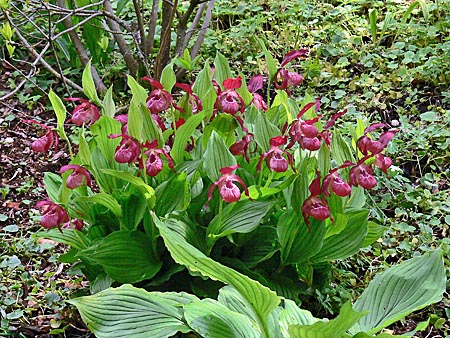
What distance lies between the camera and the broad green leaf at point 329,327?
132 centimetres

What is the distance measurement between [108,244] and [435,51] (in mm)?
2292

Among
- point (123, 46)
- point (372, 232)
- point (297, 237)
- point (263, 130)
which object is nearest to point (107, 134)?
point (263, 130)

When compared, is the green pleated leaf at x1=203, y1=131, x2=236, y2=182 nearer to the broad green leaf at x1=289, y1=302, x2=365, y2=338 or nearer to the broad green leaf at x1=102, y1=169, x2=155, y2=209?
the broad green leaf at x1=102, y1=169, x2=155, y2=209

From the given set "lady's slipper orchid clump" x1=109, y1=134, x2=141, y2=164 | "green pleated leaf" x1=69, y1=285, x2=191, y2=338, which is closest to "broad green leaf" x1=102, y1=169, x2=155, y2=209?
"lady's slipper orchid clump" x1=109, y1=134, x2=141, y2=164

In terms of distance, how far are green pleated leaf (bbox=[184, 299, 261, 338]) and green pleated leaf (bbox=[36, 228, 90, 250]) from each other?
533 millimetres

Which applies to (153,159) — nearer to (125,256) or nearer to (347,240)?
(125,256)

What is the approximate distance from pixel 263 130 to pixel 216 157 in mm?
182

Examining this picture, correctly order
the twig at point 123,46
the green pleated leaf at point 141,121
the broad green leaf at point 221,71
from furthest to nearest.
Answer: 1. the twig at point 123,46
2. the broad green leaf at point 221,71
3. the green pleated leaf at point 141,121

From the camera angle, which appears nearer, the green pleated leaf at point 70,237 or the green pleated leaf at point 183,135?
the green pleated leaf at point 183,135

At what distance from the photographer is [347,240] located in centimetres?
189

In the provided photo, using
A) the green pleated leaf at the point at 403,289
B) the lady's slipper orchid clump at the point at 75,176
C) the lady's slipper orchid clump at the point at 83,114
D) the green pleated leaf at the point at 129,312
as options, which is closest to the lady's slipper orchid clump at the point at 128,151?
the lady's slipper orchid clump at the point at 75,176

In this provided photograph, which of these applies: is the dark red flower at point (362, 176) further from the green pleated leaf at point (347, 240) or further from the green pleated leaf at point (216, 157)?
the green pleated leaf at point (216, 157)

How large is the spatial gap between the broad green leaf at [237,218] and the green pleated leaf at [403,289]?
361 mm

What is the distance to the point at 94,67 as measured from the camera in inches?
134
